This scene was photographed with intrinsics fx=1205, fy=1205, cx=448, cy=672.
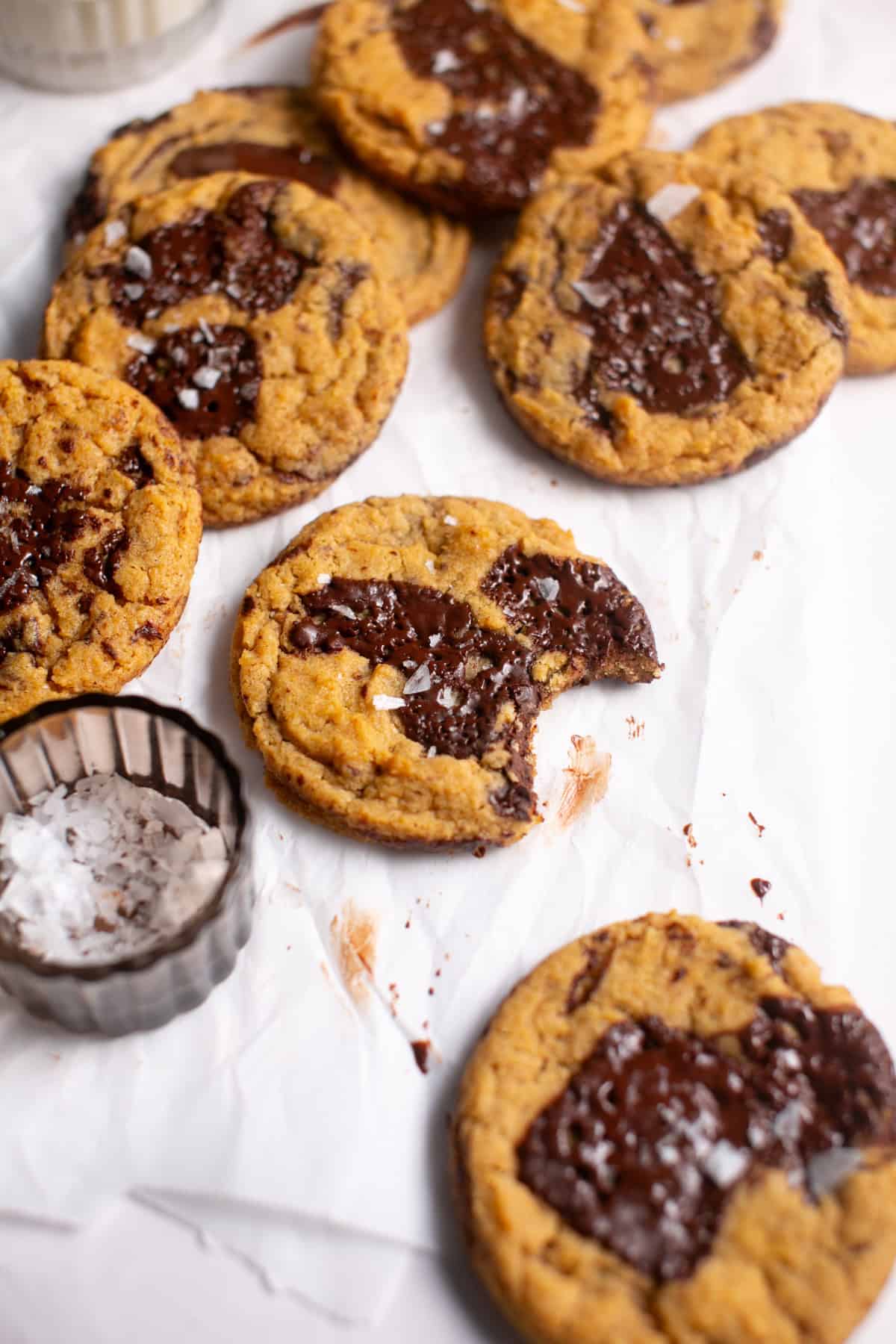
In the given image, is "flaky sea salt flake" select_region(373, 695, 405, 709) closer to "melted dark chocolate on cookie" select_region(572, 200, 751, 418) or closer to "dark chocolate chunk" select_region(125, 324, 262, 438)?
"dark chocolate chunk" select_region(125, 324, 262, 438)

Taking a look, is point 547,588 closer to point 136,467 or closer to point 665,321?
point 665,321

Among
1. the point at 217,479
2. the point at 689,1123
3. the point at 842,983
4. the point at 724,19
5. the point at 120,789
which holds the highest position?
the point at 724,19

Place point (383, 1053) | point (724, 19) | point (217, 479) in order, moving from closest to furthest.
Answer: point (383, 1053)
point (217, 479)
point (724, 19)

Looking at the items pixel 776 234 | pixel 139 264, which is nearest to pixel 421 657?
pixel 139 264

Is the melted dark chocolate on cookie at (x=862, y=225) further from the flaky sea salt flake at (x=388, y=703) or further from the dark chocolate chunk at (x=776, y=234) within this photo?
the flaky sea salt flake at (x=388, y=703)

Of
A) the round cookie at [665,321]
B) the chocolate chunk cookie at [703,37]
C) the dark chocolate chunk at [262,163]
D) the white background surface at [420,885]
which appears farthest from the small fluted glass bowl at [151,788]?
the chocolate chunk cookie at [703,37]

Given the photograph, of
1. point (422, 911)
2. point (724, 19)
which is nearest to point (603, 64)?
point (724, 19)

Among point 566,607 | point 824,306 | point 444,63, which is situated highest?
point 444,63

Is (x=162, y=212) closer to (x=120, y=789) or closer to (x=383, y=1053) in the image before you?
(x=120, y=789)
